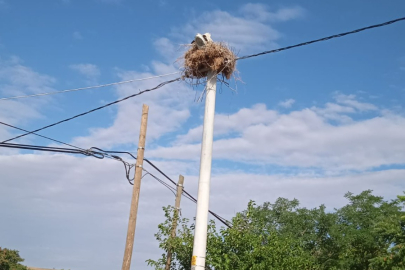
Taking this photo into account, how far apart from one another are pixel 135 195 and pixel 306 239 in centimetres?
2648

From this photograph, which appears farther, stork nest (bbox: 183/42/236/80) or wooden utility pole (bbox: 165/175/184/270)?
wooden utility pole (bbox: 165/175/184/270)

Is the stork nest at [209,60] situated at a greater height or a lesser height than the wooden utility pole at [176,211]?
greater

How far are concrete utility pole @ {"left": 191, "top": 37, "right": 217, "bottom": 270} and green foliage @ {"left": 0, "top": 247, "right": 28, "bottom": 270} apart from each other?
3344cm

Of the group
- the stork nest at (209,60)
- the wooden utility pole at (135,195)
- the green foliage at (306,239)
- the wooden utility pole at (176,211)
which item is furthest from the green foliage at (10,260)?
the stork nest at (209,60)

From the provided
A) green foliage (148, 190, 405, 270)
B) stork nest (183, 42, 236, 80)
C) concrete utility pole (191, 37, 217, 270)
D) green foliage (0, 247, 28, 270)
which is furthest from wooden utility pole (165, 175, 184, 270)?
green foliage (0, 247, 28, 270)

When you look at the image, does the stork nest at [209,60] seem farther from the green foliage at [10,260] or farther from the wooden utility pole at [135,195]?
the green foliage at [10,260]

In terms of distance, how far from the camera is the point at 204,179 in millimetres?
9047

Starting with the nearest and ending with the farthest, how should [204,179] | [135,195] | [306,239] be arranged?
[204,179] < [135,195] < [306,239]

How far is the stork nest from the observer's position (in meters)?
9.90

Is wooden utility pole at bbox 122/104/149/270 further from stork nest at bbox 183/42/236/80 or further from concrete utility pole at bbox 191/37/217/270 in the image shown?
concrete utility pole at bbox 191/37/217/270

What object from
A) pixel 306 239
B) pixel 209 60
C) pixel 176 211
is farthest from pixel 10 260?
pixel 209 60

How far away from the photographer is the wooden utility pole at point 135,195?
1280 centimetres

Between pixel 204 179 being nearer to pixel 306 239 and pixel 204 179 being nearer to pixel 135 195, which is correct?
pixel 135 195

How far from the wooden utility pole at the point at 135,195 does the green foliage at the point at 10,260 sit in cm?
2865
